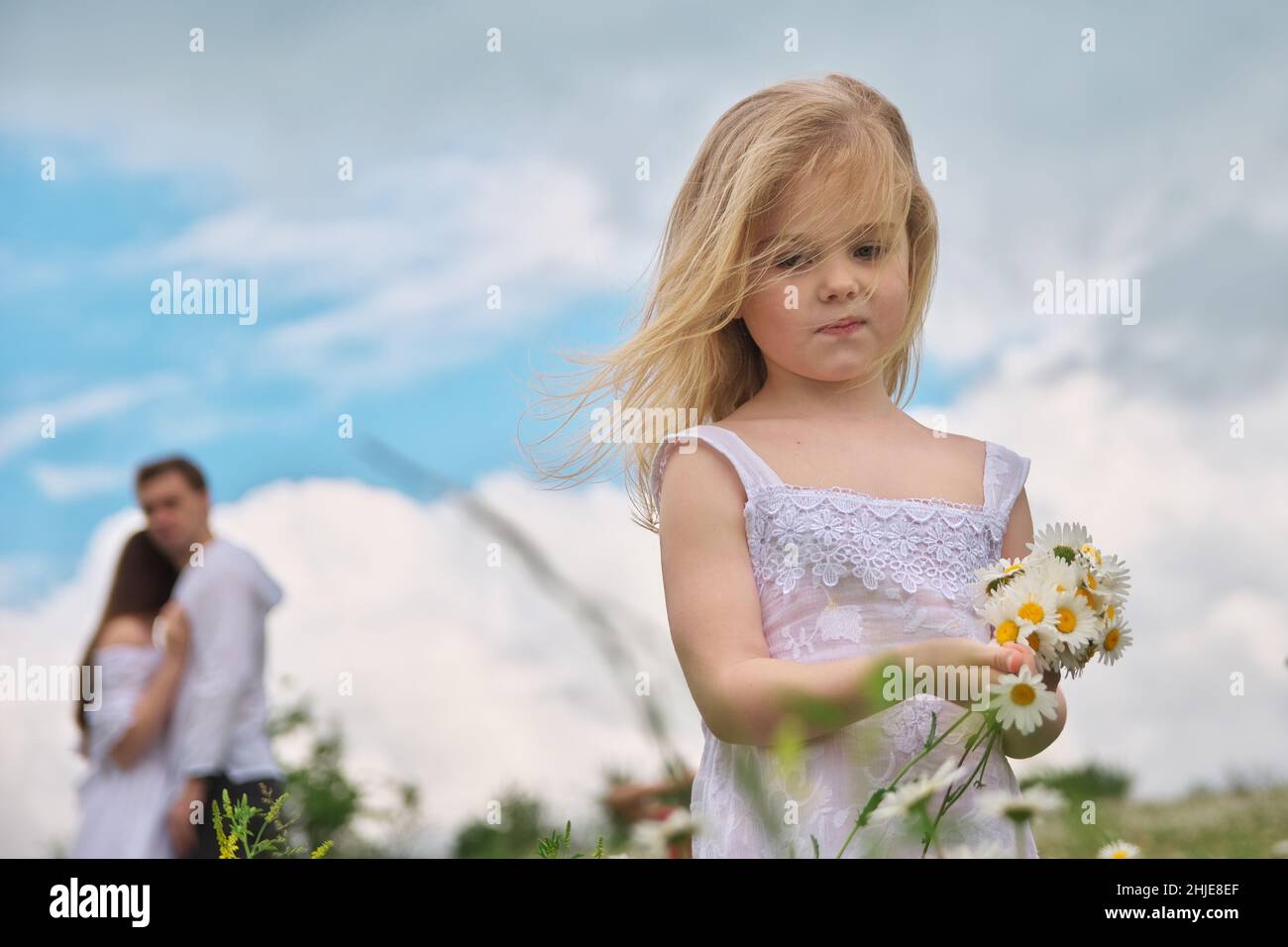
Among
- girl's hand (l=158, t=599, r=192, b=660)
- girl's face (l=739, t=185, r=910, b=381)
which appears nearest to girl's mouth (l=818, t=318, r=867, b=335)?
girl's face (l=739, t=185, r=910, b=381)

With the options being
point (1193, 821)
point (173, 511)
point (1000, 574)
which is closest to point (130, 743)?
point (173, 511)

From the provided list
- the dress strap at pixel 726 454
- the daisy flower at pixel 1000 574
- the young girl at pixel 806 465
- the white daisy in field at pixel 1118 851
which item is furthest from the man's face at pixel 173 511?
the white daisy in field at pixel 1118 851

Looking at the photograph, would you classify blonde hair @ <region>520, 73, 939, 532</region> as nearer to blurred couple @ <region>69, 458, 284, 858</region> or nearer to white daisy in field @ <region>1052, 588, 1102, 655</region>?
white daisy in field @ <region>1052, 588, 1102, 655</region>

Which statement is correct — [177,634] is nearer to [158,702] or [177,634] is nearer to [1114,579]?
[158,702]

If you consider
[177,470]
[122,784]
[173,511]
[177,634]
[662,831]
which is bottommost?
[122,784]

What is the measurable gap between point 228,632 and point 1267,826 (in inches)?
140

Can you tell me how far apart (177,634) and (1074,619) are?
4.44m

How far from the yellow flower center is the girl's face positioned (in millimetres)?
935

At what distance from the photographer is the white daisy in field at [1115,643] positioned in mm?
1428

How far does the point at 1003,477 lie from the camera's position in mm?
2291

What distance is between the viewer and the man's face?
5602mm

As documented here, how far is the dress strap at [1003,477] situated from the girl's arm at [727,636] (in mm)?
441
